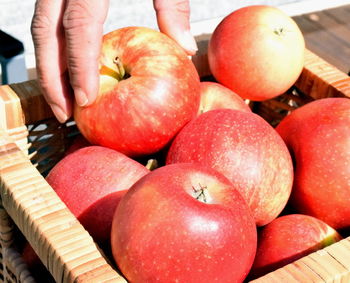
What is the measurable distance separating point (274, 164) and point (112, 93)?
0.80ft

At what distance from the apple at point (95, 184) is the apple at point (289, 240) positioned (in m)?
0.19

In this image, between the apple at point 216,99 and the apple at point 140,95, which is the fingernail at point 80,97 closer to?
the apple at point 140,95

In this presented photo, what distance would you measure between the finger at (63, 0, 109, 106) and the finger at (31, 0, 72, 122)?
4 centimetres

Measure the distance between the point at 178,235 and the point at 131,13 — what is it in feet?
4.10

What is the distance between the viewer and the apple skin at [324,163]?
31.0 inches

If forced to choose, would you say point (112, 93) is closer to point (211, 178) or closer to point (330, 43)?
point (211, 178)

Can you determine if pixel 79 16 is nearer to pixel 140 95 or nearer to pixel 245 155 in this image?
pixel 140 95

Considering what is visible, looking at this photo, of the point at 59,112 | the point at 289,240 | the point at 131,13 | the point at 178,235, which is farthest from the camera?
→ the point at 131,13

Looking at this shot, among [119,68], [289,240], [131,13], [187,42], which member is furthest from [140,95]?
[131,13]

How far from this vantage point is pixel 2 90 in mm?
889

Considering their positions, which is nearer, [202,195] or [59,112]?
[202,195]

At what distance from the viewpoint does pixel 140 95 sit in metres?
0.78

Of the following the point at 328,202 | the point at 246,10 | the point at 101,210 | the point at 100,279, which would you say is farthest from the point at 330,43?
the point at 100,279

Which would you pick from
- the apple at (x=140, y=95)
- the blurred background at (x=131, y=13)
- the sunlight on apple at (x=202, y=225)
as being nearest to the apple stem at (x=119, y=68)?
the apple at (x=140, y=95)
